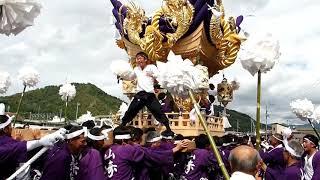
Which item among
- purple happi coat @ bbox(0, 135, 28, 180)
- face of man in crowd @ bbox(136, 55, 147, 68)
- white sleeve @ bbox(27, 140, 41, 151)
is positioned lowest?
purple happi coat @ bbox(0, 135, 28, 180)

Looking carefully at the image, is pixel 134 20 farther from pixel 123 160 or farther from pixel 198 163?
pixel 123 160

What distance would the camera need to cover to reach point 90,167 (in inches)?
210

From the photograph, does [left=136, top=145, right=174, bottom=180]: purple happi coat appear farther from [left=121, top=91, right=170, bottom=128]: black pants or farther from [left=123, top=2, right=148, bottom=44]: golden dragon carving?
[left=123, top=2, right=148, bottom=44]: golden dragon carving

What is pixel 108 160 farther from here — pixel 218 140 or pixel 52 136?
pixel 218 140

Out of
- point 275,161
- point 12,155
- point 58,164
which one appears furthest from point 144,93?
point 12,155

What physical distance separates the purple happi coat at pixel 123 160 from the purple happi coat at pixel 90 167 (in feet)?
2.19

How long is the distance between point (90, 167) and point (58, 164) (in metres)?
0.58

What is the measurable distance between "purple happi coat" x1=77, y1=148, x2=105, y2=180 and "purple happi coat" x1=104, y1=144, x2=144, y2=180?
0.67 metres

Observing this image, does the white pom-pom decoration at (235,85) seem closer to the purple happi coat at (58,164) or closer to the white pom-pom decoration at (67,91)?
the white pom-pom decoration at (67,91)

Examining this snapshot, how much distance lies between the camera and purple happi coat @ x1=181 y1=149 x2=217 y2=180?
7297 mm

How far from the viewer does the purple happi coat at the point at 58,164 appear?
4.83 m

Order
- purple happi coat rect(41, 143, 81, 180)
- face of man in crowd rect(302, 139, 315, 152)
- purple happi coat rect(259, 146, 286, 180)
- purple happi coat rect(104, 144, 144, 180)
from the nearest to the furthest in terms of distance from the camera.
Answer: purple happi coat rect(41, 143, 81, 180), purple happi coat rect(104, 144, 144, 180), face of man in crowd rect(302, 139, 315, 152), purple happi coat rect(259, 146, 286, 180)

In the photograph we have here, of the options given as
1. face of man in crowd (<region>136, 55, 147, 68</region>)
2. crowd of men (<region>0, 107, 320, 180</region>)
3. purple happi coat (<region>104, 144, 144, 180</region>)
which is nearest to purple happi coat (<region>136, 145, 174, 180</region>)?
crowd of men (<region>0, 107, 320, 180</region>)

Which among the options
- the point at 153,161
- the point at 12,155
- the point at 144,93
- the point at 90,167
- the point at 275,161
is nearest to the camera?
the point at 12,155
